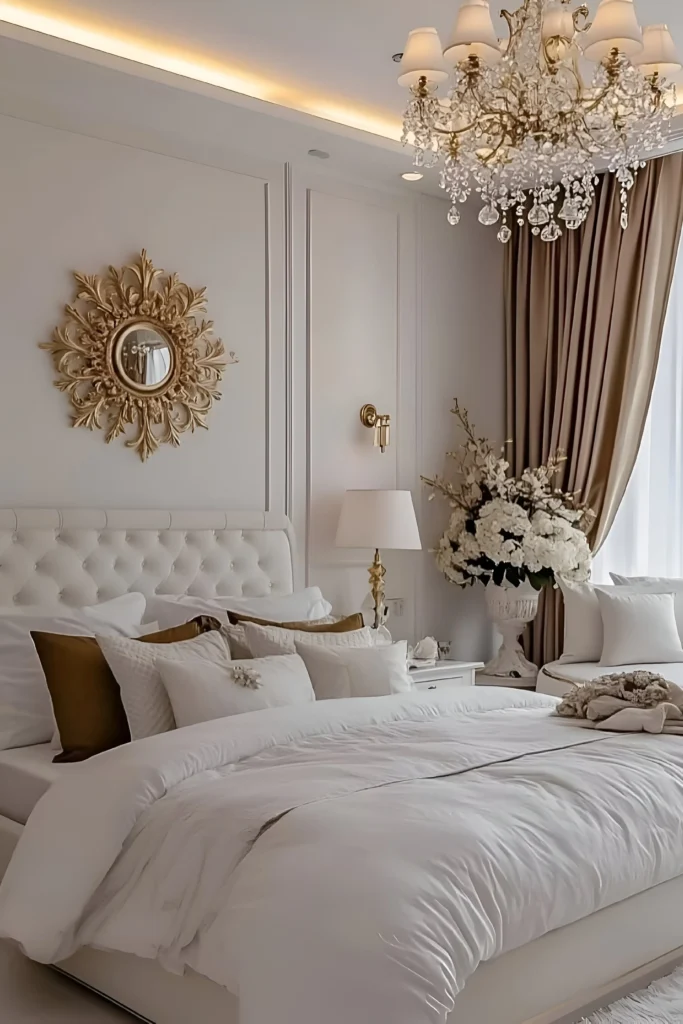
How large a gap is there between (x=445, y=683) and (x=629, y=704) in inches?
62.1

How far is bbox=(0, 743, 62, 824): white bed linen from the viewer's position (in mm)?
3166

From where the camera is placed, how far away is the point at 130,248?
442 centimetres

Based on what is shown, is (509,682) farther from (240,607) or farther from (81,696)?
(81,696)

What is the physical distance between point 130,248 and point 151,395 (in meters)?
0.61

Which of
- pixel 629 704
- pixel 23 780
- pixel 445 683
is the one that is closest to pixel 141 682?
pixel 23 780

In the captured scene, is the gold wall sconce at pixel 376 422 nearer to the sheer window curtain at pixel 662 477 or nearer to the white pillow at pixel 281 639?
the sheer window curtain at pixel 662 477

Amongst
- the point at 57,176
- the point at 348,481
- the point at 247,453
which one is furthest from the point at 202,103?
the point at 348,481

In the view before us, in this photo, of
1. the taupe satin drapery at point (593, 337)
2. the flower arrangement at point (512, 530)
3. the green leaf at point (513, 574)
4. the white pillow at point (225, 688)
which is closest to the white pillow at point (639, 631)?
the flower arrangement at point (512, 530)

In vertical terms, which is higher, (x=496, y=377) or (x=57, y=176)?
(x=57, y=176)

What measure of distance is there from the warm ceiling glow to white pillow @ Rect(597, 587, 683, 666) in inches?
96.0

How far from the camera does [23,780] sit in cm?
322

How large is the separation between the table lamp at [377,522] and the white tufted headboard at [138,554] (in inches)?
10.6

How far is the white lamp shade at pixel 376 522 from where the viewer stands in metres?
4.81

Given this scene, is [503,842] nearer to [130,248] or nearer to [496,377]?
[130,248]
